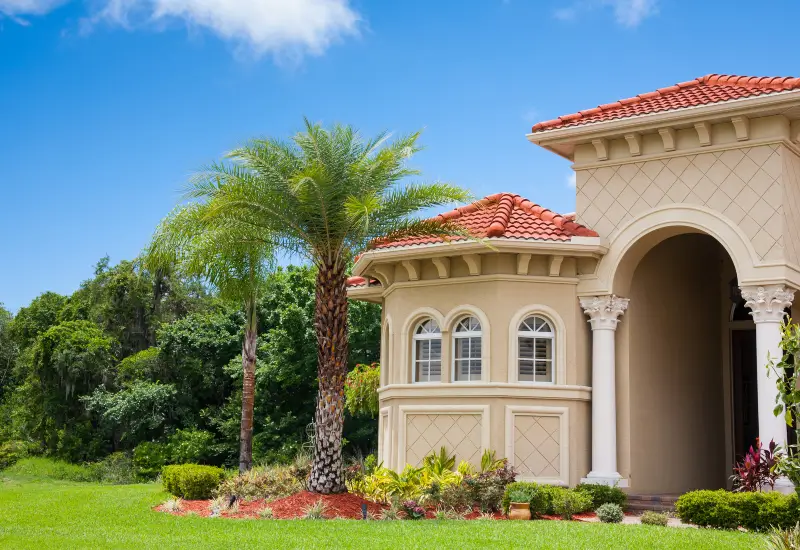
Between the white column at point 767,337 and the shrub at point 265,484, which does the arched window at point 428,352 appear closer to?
the shrub at point 265,484

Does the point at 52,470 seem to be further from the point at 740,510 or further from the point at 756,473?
the point at 740,510

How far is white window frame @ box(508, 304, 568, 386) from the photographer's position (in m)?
17.6

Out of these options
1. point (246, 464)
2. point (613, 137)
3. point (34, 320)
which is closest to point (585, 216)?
point (613, 137)

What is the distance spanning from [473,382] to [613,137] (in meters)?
5.49

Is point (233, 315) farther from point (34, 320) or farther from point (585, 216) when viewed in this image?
point (585, 216)

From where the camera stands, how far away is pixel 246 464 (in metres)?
27.5

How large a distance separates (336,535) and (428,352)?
6486 millimetres

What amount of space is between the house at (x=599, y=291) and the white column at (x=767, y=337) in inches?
1.3

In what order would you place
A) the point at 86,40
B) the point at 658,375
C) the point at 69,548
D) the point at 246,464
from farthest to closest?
1. the point at 86,40
2. the point at 246,464
3. the point at 658,375
4. the point at 69,548

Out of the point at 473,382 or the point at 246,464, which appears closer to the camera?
the point at 473,382

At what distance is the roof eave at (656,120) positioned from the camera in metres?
15.9

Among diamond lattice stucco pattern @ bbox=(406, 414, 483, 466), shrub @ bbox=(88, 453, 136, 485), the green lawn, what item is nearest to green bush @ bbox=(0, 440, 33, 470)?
shrub @ bbox=(88, 453, 136, 485)

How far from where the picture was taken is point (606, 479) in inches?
671

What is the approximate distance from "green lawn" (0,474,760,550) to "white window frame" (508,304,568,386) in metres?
4.02
